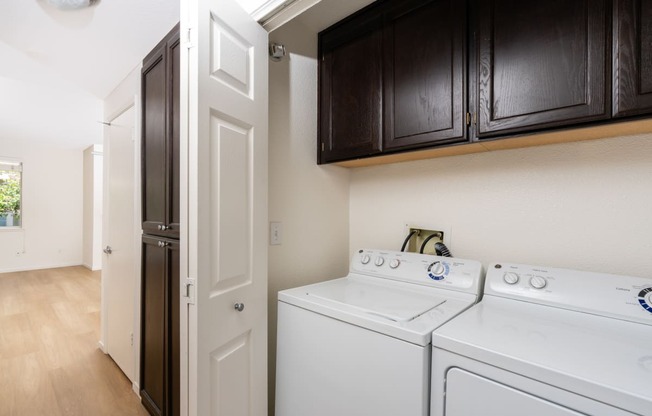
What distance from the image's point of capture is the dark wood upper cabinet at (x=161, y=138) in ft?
4.78

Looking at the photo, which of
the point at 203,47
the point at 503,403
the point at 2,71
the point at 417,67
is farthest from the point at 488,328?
the point at 2,71

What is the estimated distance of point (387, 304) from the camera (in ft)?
3.76

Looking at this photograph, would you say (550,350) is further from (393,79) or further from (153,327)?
(153,327)

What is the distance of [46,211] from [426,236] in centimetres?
736

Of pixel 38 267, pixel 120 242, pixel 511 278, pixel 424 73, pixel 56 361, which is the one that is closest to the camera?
pixel 511 278

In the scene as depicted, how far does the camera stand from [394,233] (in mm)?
1724

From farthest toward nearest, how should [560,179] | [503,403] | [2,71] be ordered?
[2,71] → [560,179] → [503,403]

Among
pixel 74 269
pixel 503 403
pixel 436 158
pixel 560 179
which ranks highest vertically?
pixel 436 158

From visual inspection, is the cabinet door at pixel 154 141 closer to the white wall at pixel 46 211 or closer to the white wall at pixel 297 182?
the white wall at pixel 297 182

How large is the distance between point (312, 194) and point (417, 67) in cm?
83

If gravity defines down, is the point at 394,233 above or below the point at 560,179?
below

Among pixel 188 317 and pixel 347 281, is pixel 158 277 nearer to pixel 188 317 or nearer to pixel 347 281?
pixel 188 317

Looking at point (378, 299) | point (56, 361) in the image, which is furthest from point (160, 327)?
point (56, 361)

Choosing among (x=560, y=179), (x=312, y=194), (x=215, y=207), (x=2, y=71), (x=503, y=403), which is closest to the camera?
(x=503, y=403)
